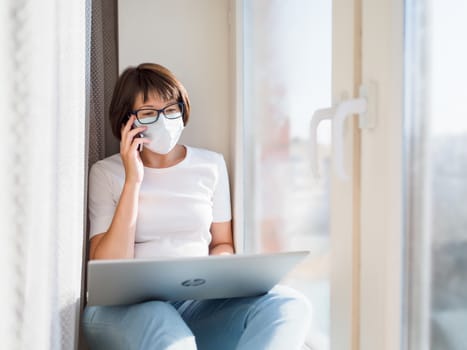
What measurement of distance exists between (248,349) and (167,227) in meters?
0.49

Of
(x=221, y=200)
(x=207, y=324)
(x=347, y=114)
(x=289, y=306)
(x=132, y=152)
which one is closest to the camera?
(x=347, y=114)

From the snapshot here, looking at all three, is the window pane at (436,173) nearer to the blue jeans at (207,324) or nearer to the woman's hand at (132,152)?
the blue jeans at (207,324)

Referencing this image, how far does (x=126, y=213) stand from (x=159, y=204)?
126 mm

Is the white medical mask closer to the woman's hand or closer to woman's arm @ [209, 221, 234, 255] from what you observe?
the woman's hand

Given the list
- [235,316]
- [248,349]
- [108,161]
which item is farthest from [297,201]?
[108,161]

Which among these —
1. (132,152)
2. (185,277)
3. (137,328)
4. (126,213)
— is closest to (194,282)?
(185,277)

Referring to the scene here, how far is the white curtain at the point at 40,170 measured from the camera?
70cm

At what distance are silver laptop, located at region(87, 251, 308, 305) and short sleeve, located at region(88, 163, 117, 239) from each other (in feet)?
0.94

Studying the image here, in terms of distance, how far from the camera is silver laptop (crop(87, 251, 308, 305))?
920mm

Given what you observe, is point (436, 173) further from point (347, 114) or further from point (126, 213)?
point (126, 213)

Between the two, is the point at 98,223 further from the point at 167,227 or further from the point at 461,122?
the point at 461,122

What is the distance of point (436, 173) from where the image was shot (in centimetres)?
77

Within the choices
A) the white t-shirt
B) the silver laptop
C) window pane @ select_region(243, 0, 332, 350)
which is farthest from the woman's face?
the silver laptop

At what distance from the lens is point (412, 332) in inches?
32.8
